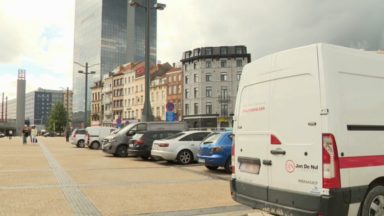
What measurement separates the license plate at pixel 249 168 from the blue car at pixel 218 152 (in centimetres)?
770

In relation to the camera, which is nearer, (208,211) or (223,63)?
(208,211)

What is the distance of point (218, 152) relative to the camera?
590 inches

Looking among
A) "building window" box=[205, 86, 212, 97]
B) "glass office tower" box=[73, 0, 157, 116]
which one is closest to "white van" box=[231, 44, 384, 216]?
"building window" box=[205, 86, 212, 97]

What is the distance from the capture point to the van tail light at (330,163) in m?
5.66

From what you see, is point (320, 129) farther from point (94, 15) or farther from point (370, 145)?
point (94, 15)

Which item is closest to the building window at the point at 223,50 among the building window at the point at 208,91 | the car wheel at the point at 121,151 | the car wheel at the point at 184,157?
the building window at the point at 208,91

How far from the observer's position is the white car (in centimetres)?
1820

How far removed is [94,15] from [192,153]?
99.7m

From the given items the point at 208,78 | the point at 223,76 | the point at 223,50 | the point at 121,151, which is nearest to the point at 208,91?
the point at 208,78

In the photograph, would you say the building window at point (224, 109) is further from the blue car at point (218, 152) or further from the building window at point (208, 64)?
the blue car at point (218, 152)

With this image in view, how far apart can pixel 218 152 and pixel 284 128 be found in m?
8.78

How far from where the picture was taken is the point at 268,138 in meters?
6.57

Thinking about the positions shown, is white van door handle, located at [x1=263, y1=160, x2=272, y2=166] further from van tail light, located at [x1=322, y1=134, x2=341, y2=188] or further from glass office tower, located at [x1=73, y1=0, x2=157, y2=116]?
glass office tower, located at [x1=73, y1=0, x2=157, y2=116]

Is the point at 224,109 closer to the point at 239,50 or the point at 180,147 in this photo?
the point at 239,50
